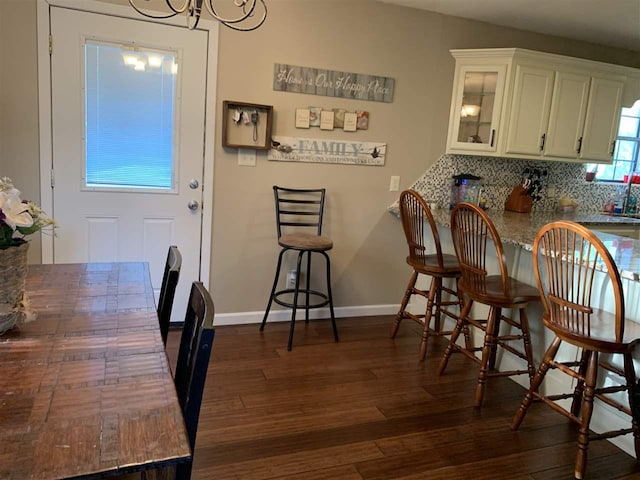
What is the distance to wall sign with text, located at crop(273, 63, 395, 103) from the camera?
333 centimetres

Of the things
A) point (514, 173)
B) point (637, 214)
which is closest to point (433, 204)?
point (514, 173)

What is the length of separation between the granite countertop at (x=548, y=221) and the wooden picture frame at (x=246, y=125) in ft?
3.81

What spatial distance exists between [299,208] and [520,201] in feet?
6.37

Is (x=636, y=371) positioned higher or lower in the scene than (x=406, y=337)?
higher

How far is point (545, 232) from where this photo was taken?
6.98 ft

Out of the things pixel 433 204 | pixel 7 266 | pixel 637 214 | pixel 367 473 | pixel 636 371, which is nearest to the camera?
pixel 7 266

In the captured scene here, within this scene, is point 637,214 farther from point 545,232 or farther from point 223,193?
point 223,193

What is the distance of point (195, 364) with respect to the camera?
119 cm

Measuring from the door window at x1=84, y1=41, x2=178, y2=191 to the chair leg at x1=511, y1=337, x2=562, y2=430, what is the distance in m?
2.44

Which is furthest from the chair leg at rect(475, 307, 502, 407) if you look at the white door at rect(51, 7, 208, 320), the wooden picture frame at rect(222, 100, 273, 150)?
the white door at rect(51, 7, 208, 320)

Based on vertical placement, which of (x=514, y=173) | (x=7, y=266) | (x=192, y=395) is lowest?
(x=192, y=395)

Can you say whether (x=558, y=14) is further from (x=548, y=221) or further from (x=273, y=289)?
(x=273, y=289)

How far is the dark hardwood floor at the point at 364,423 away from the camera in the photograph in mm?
2047

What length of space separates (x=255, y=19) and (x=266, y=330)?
2.11 metres
